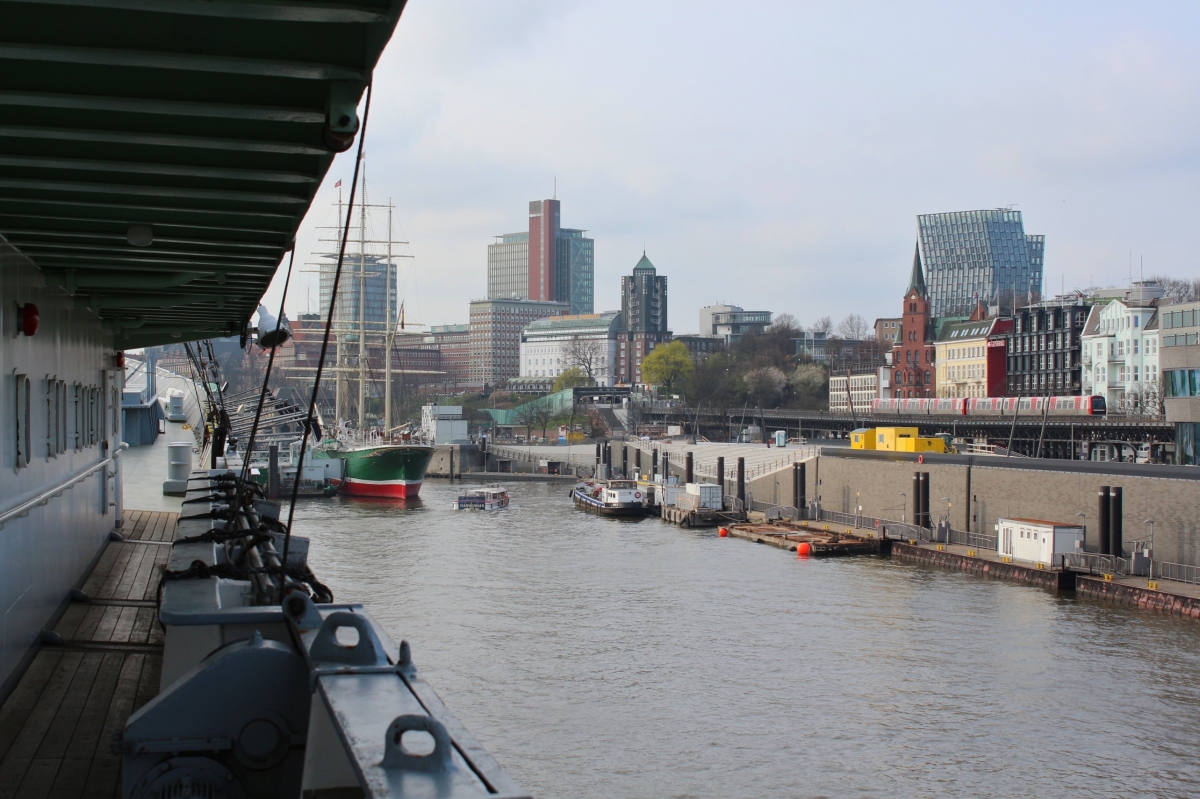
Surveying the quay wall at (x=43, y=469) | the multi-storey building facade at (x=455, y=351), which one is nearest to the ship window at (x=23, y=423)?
the quay wall at (x=43, y=469)

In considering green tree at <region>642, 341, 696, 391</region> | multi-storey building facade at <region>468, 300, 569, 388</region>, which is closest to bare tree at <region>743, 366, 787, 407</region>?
green tree at <region>642, 341, 696, 391</region>

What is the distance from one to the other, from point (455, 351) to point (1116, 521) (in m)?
136

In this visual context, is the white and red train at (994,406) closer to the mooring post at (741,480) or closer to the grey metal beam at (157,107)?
the mooring post at (741,480)

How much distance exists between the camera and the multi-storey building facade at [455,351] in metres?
150

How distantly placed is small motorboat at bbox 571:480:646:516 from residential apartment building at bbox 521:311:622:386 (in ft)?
261

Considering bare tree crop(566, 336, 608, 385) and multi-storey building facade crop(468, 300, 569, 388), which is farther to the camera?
multi-storey building facade crop(468, 300, 569, 388)

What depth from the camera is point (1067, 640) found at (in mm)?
20219

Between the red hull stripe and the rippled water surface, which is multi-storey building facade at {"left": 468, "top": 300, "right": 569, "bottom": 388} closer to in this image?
the red hull stripe

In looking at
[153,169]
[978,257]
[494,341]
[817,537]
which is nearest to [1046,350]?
[817,537]

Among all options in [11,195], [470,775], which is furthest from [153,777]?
[11,195]

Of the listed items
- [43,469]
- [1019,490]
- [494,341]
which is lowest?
[1019,490]

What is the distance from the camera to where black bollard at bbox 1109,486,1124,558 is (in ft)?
87.4

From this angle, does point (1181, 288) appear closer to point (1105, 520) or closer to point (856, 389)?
point (856, 389)

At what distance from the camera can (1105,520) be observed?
27109 millimetres
